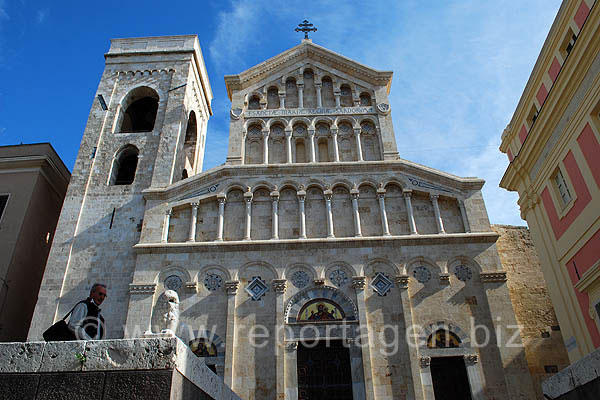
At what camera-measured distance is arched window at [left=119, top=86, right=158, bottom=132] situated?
2458cm

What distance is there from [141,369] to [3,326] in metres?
15.4

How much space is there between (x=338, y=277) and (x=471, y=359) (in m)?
5.13

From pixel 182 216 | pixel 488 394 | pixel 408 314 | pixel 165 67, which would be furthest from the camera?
pixel 165 67

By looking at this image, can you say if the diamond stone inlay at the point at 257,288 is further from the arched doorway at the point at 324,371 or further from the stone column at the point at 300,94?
the stone column at the point at 300,94

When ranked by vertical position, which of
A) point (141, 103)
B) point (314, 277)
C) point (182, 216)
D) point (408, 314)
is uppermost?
point (141, 103)

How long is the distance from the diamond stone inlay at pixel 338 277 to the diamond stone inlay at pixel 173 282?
5.50 m

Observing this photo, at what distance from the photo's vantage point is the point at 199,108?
28.0 meters

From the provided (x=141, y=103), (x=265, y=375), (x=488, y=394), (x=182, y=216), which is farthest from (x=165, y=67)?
(x=488, y=394)

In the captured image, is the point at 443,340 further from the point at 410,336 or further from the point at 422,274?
the point at 422,274

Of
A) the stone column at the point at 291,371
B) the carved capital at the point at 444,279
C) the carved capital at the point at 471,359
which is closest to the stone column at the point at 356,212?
the carved capital at the point at 444,279

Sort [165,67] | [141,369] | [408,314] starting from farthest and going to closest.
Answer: [165,67] < [408,314] < [141,369]

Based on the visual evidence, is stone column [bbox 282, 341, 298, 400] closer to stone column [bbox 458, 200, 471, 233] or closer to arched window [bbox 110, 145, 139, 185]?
stone column [bbox 458, 200, 471, 233]

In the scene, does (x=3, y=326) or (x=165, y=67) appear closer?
(x=3, y=326)

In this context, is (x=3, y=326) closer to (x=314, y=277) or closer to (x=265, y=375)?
(x=265, y=375)
